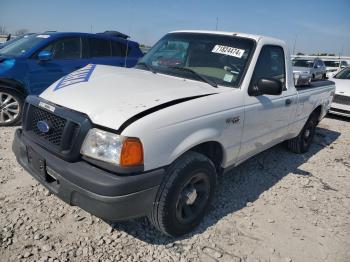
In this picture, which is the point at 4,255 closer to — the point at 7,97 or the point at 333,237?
the point at 333,237

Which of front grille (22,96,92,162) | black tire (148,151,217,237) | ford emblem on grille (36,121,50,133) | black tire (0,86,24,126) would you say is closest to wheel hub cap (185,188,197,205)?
black tire (148,151,217,237)

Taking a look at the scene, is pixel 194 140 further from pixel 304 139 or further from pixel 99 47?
pixel 99 47

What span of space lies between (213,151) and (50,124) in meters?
1.55

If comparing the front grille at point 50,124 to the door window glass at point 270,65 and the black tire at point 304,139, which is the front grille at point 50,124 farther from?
the black tire at point 304,139

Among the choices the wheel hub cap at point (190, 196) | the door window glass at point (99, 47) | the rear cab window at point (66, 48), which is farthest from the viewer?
the door window glass at point (99, 47)

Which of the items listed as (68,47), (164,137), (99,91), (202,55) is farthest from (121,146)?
(68,47)

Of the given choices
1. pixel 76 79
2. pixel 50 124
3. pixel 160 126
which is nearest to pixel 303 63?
pixel 76 79

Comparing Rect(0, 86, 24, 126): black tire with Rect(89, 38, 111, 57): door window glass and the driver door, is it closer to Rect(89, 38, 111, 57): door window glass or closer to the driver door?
Rect(89, 38, 111, 57): door window glass

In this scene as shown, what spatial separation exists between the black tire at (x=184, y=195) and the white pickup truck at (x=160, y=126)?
1 cm

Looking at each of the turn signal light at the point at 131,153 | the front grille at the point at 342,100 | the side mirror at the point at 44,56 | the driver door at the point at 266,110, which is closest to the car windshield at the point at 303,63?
the front grille at the point at 342,100

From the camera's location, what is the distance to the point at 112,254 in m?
2.63

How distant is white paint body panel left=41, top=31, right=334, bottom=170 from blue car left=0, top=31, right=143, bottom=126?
8.14 feet

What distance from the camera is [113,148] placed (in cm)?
227

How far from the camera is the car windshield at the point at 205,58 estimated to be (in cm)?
330
